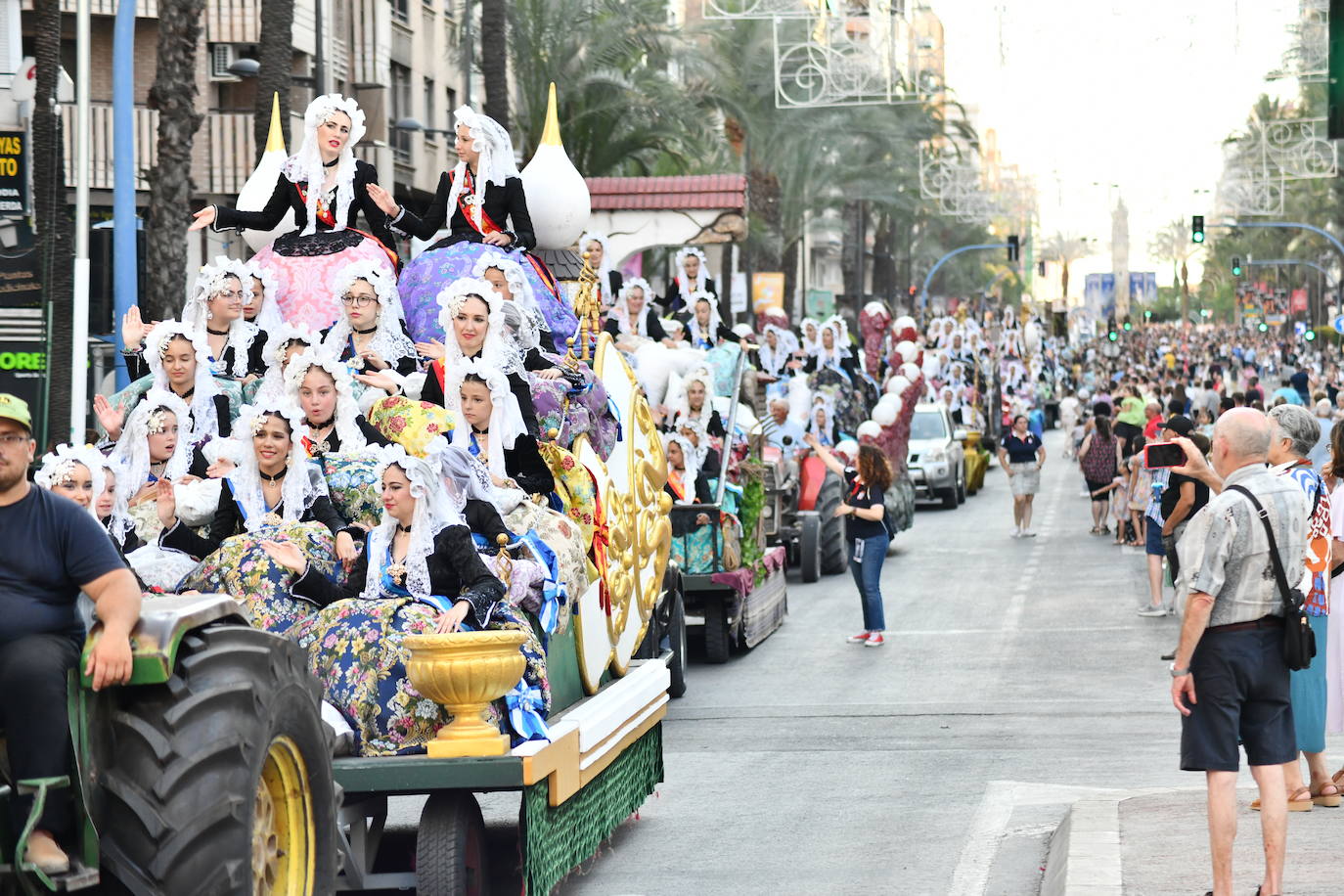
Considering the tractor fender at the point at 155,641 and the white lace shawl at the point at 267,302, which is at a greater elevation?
the white lace shawl at the point at 267,302

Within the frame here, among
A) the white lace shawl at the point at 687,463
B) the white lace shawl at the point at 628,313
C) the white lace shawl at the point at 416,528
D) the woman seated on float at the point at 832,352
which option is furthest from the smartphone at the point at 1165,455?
the woman seated on float at the point at 832,352

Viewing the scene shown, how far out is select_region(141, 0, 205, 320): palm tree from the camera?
68.9ft

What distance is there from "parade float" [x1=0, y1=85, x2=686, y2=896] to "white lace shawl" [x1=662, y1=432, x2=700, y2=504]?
189 inches

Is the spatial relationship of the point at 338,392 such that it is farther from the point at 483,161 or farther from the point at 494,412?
the point at 483,161

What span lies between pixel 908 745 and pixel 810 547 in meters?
11.0

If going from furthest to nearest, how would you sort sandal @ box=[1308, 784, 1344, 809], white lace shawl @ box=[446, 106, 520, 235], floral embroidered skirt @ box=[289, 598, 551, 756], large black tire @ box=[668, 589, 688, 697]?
large black tire @ box=[668, 589, 688, 697] < white lace shawl @ box=[446, 106, 520, 235] < sandal @ box=[1308, 784, 1344, 809] < floral embroidered skirt @ box=[289, 598, 551, 756]

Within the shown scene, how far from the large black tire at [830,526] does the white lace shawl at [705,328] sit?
10.9 ft

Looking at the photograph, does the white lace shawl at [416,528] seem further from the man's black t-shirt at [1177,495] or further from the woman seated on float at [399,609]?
the man's black t-shirt at [1177,495]

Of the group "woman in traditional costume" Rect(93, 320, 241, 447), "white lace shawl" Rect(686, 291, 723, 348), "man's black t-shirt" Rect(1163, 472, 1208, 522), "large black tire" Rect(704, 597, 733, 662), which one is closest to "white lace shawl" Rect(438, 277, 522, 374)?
"woman in traditional costume" Rect(93, 320, 241, 447)

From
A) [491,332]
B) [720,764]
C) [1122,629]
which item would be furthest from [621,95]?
[491,332]

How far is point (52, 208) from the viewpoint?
2356 centimetres

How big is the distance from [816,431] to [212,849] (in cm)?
2018

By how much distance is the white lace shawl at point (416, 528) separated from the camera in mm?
7801

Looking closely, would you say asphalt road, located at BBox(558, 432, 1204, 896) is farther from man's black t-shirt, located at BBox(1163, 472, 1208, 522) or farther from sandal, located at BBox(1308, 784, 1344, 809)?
sandal, located at BBox(1308, 784, 1344, 809)
